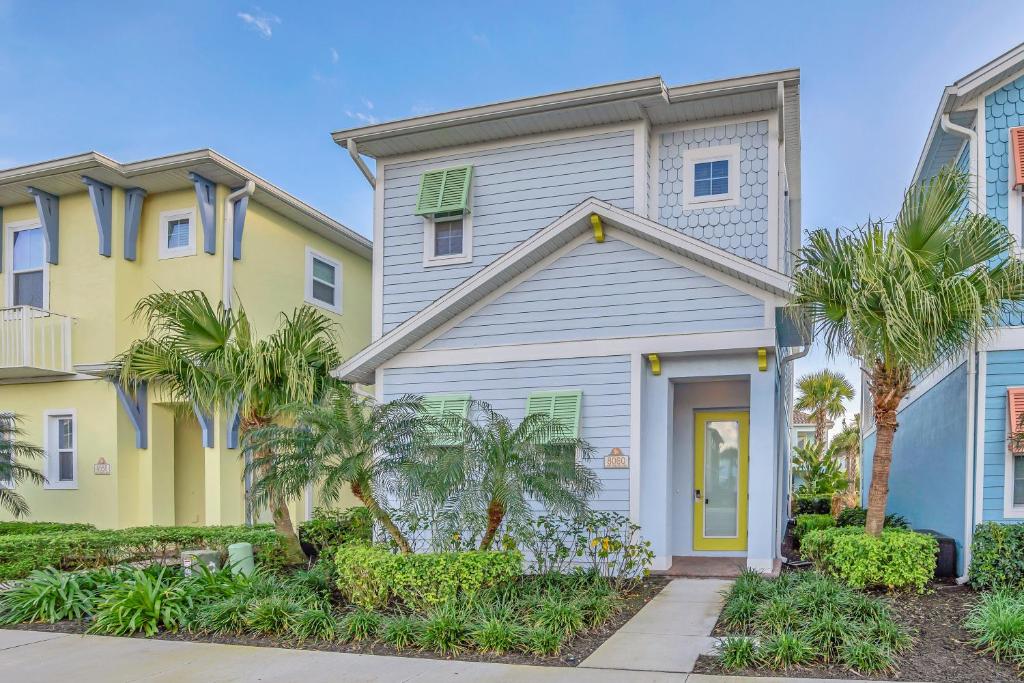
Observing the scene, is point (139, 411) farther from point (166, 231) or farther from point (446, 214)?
point (446, 214)

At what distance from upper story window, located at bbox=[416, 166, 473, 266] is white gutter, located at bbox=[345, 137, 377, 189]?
1.11 meters

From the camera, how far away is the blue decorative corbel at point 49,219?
14.9 metres

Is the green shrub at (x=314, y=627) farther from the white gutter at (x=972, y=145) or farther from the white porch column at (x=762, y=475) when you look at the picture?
the white gutter at (x=972, y=145)

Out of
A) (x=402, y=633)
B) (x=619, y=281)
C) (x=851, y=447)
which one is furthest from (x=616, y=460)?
(x=851, y=447)

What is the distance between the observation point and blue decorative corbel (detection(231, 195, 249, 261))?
14602mm

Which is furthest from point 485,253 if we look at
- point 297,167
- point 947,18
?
point 297,167

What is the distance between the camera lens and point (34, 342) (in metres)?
14.4

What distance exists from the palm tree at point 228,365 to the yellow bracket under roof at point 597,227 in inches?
168

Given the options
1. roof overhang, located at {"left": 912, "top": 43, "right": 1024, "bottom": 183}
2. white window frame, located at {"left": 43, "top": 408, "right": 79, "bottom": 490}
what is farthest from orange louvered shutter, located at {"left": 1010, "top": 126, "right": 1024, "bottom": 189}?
white window frame, located at {"left": 43, "top": 408, "right": 79, "bottom": 490}

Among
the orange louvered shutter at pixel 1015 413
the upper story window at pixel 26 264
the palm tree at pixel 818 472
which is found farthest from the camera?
the palm tree at pixel 818 472

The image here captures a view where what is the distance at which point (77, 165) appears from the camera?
13922 mm

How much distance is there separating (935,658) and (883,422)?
304cm

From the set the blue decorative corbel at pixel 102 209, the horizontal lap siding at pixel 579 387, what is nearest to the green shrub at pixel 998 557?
the horizontal lap siding at pixel 579 387

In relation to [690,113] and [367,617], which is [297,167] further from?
[367,617]
